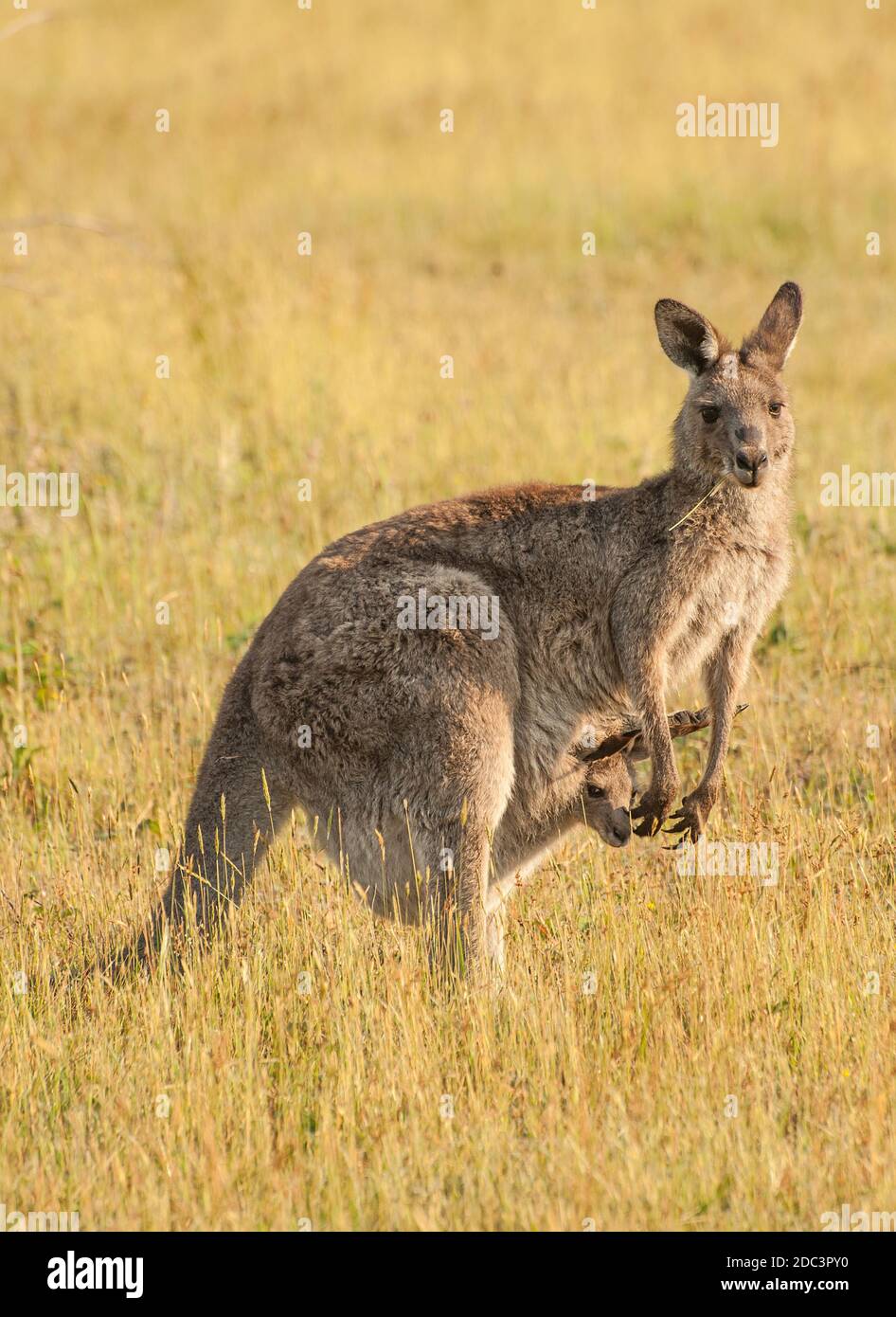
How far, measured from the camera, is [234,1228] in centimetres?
382

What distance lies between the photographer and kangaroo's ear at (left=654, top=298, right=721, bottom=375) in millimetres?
5551

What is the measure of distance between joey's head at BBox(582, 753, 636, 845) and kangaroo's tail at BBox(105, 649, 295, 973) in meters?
1.09

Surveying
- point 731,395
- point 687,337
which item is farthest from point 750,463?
point 687,337

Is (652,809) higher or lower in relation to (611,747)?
lower

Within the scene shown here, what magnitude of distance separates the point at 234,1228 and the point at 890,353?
1162 centimetres

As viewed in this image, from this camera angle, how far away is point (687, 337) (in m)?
5.66

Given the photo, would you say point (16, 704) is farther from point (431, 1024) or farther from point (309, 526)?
point (431, 1024)

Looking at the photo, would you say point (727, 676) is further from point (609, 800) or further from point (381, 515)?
point (381, 515)

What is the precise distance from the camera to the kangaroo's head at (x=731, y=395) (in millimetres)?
5449

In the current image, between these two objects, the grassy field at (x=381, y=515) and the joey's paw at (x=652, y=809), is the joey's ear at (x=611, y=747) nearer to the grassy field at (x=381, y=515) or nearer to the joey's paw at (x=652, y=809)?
the joey's paw at (x=652, y=809)

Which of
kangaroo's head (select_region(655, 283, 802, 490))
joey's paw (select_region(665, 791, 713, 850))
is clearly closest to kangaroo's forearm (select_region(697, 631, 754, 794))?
joey's paw (select_region(665, 791, 713, 850))

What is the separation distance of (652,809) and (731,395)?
1469 mm
